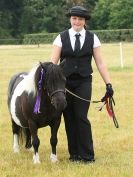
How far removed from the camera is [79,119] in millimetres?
7383

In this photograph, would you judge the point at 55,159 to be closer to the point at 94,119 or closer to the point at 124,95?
the point at 94,119

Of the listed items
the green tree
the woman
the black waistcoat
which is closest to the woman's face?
the woman

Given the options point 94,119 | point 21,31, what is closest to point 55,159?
point 94,119

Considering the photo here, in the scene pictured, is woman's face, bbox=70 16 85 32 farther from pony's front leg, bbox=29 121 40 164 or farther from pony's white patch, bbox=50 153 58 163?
pony's white patch, bbox=50 153 58 163

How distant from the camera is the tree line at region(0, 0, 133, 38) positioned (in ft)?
272

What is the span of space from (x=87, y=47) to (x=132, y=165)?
A: 178cm

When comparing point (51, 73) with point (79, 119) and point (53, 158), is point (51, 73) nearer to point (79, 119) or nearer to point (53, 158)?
point (79, 119)

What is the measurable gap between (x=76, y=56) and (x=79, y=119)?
35.8 inches

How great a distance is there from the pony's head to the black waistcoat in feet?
1.30

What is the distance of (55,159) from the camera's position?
24.7ft

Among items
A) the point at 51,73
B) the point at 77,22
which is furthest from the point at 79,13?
the point at 51,73

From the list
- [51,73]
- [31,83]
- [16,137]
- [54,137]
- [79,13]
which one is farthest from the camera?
[16,137]

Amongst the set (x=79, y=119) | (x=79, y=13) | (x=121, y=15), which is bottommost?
(x=121, y=15)

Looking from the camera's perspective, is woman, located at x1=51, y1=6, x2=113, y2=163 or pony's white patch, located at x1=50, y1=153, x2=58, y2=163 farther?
pony's white patch, located at x1=50, y1=153, x2=58, y2=163
